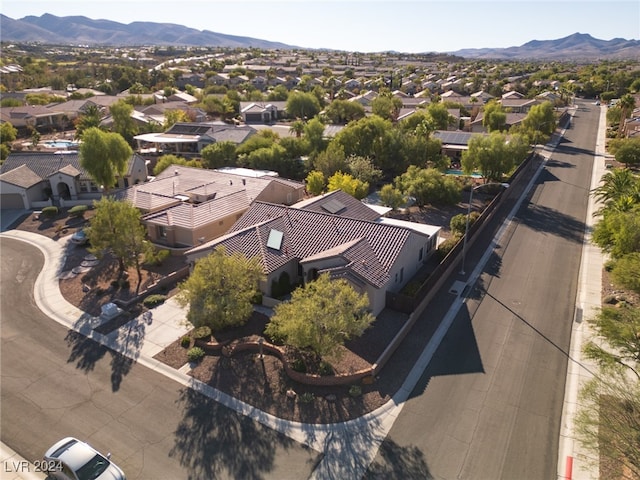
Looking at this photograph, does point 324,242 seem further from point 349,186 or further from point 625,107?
point 625,107

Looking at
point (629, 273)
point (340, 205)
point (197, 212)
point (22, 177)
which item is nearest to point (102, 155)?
point (197, 212)

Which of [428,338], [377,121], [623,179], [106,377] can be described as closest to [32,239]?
[106,377]

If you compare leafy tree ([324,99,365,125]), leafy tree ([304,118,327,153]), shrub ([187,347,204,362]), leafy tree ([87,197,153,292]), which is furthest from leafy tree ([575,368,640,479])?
leafy tree ([324,99,365,125])

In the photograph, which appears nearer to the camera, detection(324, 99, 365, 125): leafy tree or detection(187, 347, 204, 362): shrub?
detection(187, 347, 204, 362): shrub

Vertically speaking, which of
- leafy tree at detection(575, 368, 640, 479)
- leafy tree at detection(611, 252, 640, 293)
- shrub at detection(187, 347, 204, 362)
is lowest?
shrub at detection(187, 347, 204, 362)

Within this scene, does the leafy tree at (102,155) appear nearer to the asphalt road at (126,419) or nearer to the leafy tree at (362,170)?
the asphalt road at (126,419)

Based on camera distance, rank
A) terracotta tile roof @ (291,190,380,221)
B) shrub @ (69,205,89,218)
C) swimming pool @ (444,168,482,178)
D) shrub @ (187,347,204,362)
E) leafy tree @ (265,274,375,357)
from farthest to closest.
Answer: swimming pool @ (444,168,482,178) → shrub @ (69,205,89,218) → terracotta tile roof @ (291,190,380,221) → shrub @ (187,347,204,362) → leafy tree @ (265,274,375,357)

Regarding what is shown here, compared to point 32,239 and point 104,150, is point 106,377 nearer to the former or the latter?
point 32,239

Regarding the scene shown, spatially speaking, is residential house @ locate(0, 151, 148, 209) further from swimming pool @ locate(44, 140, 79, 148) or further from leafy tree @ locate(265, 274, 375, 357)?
leafy tree @ locate(265, 274, 375, 357)
